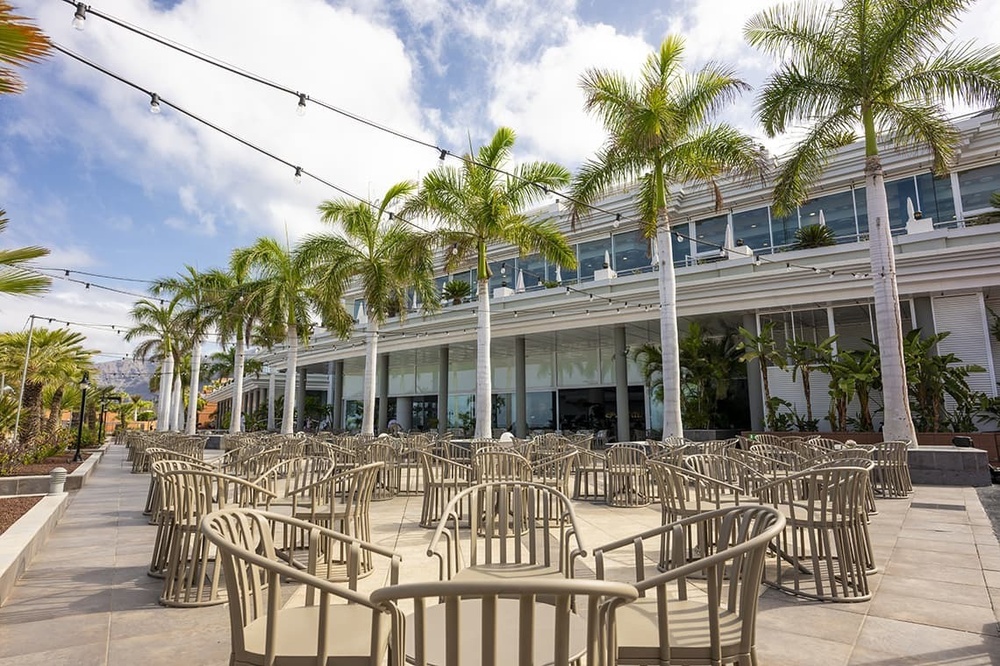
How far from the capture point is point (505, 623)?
6.71 ft

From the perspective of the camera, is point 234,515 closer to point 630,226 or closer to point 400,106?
point 400,106

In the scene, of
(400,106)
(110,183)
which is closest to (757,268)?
(400,106)

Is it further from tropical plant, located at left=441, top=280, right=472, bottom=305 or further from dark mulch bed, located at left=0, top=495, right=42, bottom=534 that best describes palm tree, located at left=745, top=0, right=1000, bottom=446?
tropical plant, located at left=441, top=280, right=472, bottom=305

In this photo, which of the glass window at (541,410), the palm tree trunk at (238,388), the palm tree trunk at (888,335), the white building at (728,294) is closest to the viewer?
the palm tree trunk at (888,335)

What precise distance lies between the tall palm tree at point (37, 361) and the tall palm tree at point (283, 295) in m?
6.66

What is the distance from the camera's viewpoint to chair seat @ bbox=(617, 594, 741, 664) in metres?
2.03

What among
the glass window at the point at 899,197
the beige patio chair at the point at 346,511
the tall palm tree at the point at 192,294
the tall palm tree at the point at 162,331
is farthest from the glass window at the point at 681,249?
the tall palm tree at the point at 162,331

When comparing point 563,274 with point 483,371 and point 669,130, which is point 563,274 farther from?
point 669,130

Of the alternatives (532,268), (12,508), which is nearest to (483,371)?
(12,508)

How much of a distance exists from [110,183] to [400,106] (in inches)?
419

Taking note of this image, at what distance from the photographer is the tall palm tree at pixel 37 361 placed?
1661 centimetres

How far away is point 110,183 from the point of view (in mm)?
14734

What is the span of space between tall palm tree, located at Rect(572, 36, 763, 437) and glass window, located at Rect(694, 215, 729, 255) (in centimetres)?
925

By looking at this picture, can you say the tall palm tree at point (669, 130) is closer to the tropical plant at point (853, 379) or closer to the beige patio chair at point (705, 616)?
the tropical plant at point (853, 379)
